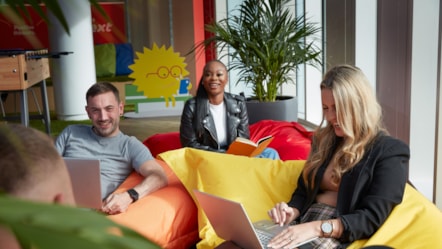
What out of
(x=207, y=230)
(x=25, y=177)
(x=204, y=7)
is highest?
(x=204, y=7)

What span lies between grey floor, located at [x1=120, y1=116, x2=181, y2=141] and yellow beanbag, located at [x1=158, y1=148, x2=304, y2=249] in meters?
4.06

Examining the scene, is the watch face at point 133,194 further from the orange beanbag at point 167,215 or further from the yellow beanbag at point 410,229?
the yellow beanbag at point 410,229

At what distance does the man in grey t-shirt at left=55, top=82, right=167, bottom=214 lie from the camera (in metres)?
3.07

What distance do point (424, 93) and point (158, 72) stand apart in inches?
181

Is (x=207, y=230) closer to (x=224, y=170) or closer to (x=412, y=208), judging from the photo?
(x=224, y=170)

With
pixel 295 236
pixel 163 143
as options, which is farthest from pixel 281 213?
pixel 163 143

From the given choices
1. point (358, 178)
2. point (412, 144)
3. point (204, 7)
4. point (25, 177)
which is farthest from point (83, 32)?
point (25, 177)

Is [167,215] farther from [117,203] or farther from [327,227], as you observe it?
[327,227]

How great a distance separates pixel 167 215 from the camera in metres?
2.84

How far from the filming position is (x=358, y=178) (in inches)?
91.3

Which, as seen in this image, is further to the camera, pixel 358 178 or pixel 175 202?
pixel 175 202

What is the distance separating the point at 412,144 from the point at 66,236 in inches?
162

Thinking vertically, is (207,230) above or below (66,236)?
below

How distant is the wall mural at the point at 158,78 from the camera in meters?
7.85
